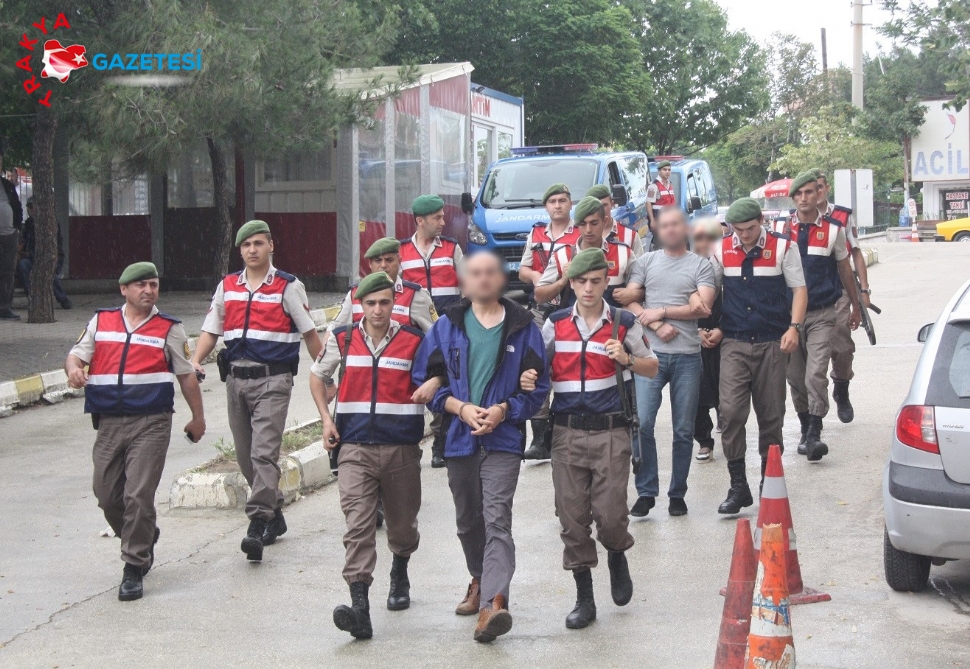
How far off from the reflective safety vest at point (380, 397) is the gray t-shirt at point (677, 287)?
87.0 inches

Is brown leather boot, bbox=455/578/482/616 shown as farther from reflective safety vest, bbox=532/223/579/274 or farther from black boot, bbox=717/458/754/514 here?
reflective safety vest, bbox=532/223/579/274

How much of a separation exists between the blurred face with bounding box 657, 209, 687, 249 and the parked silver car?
2027 mm

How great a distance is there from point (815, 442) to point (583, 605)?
13.0ft

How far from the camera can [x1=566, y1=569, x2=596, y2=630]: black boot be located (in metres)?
5.75

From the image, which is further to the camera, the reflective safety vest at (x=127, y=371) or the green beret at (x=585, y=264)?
the reflective safety vest at (x=127, y=371)

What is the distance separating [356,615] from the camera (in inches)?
221

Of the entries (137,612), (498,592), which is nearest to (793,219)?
(498,592)

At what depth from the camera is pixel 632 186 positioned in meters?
20.2

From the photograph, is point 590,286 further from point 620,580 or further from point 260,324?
point 260,324

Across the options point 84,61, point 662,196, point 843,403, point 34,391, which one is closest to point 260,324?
point 843,403

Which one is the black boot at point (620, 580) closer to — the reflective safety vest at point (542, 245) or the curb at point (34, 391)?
the reflective safety vest at point (542, 245)

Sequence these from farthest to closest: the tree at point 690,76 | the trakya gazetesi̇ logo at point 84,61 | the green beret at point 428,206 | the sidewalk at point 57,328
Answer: the tree at point 690,76 < the trakya gazetesi̇ logo at point 84,61 < the sidewalk at point 57,328 < the green beret at point 428,206

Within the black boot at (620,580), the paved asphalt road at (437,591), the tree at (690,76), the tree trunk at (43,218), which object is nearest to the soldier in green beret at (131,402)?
the paved asphalt road at (437,591)

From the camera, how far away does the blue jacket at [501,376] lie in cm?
571
